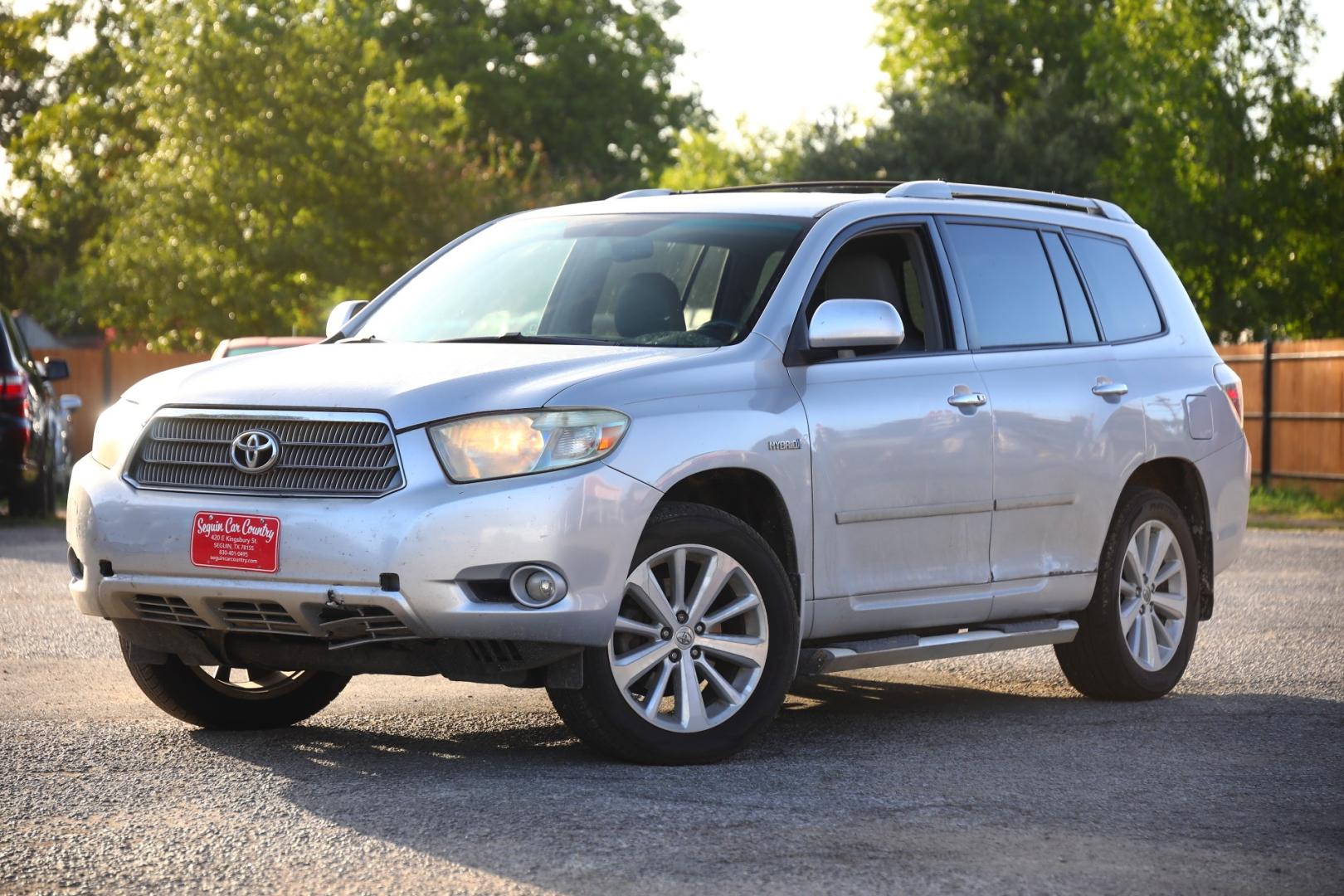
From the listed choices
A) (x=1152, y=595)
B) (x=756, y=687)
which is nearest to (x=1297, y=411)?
(x=1152, y=595)

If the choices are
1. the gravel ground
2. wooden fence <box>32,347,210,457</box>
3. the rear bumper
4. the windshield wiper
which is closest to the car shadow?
the gravel ground

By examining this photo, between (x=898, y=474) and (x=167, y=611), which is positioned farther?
(x=898, y=474)

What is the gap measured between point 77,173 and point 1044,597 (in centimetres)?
4871

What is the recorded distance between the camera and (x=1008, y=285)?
7875mm

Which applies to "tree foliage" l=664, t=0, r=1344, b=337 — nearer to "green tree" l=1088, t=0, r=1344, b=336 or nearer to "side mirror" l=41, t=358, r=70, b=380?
"green tree" l=1088, t=0, r=1344, b=336

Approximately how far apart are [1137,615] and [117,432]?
4.12 m

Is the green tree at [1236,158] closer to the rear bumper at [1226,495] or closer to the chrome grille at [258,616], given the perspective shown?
the rear bumper at [1226,495]

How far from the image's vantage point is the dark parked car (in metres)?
16.1

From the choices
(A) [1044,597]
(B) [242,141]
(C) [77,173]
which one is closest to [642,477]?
(A) [1044,597]

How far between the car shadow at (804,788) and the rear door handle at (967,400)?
116 centimetres

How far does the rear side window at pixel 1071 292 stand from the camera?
321 inches

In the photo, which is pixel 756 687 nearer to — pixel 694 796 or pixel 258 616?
pixel 694 796

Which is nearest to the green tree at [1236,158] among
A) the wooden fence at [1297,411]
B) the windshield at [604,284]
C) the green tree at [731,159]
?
the wooden fence at [1297,411]

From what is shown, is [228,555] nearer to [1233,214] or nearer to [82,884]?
[82,884]
